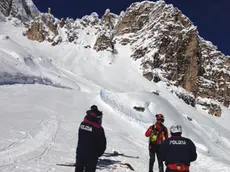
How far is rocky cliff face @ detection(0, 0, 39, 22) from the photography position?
122287 mm

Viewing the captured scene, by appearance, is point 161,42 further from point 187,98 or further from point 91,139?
point 91,139

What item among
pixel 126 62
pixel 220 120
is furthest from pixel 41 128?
pixel 220 120

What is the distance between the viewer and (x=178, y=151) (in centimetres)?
578

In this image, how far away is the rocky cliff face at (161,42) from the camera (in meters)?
107

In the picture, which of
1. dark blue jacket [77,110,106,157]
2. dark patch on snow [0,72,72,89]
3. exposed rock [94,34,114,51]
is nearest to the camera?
dark blue jacket [77,110,106,157]

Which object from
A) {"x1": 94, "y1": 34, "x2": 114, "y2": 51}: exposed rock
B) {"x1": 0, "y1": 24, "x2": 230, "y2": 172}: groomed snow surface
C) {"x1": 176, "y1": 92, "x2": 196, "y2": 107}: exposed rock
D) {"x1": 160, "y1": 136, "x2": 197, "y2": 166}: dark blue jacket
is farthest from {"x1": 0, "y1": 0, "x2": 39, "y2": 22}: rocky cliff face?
{"x1": 160, "y1": 136, "x2": 197, "y2": 166}: dark blue jacket

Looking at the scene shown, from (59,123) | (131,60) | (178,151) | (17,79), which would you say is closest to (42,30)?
(131,60)

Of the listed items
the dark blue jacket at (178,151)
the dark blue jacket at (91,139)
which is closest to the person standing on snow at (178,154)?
the dark blue jacket at (178,151)

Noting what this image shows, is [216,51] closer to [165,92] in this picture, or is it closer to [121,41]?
[121,41]

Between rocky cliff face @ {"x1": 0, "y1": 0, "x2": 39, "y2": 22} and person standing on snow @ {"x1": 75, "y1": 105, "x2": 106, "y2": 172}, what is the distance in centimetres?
12242

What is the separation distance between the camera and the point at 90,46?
10762cm

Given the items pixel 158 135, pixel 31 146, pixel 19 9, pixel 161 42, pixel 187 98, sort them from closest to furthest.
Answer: pixel 158 135 → pixel 31 146 → pixel 187 98 → pixel 161 42 → pixel 19 9

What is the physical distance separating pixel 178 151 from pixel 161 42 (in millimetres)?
103241

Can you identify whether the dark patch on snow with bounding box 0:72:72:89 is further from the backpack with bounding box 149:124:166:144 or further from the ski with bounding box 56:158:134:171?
the backpack with bounding box 149:124:166:144
